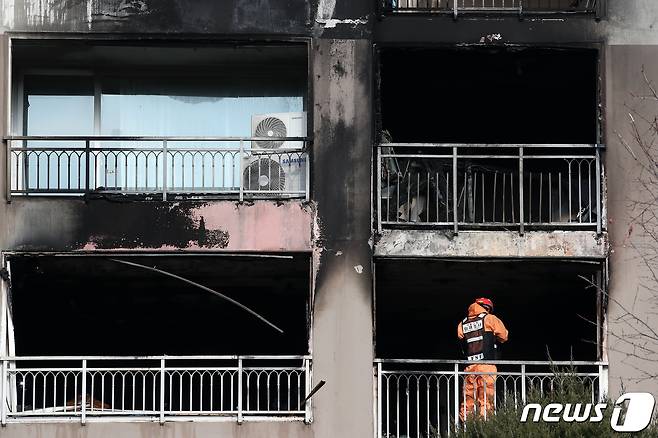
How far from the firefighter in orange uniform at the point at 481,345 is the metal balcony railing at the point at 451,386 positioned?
0.10 meters

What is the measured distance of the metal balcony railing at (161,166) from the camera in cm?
1984

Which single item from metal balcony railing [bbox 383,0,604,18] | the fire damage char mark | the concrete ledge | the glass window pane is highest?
metal balcony railing [bbox 383,0,604,18]

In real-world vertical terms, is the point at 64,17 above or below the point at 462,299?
above

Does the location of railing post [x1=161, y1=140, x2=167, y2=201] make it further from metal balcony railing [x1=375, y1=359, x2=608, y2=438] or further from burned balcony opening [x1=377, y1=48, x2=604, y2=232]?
metal balcony railing [x1=375, y1=359, x2=608, y2=438]

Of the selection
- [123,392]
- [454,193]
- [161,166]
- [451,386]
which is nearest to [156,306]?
[161,166]

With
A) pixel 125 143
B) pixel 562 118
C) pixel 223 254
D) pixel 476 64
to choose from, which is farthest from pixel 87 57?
pixel 562 118

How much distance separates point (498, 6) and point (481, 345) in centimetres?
504

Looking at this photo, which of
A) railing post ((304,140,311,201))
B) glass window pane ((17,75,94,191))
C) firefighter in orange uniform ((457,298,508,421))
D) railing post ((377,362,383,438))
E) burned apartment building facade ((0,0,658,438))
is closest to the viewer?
railing post ((377,362,383,438))

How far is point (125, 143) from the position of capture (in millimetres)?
21594

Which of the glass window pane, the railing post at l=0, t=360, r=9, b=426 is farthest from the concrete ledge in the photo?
the railing post at l=0, t=360, r=9, b=426

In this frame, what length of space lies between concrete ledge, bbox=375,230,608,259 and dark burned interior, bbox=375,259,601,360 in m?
0.27

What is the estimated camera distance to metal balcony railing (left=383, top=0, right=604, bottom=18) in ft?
65.5

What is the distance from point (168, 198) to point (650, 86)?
19.4 ft

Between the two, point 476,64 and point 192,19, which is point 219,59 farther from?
point 476,64
